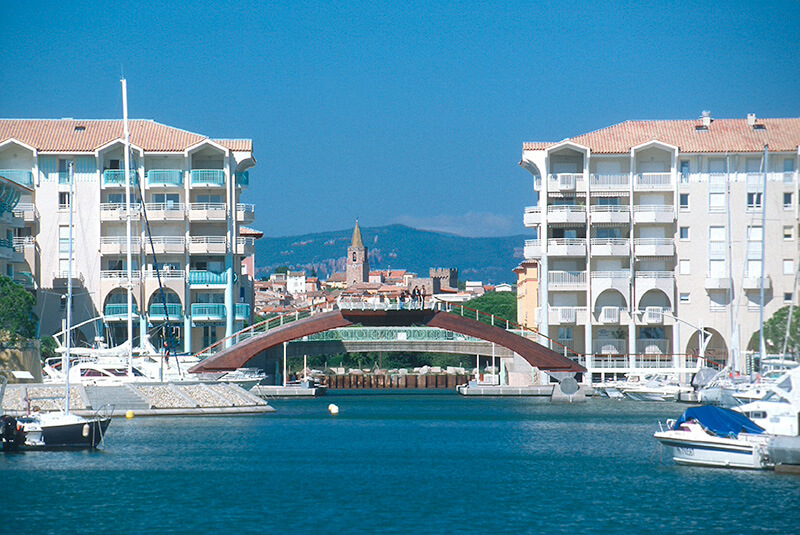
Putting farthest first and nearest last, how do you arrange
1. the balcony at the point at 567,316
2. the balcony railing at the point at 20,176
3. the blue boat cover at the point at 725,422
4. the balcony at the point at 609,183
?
the balcony at the point at 609,183 → the balcony at the point at 567,316 → the balcony railing at the point at 20,176 → the blue boat cover at the point at 725,422

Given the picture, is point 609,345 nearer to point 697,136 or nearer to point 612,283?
point 612,283

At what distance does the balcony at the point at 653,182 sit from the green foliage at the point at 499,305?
224 feet

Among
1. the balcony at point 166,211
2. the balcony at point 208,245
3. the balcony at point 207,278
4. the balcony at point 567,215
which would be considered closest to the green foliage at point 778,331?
the balcony at point 567,215

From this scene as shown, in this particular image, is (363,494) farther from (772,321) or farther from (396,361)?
(396,361)

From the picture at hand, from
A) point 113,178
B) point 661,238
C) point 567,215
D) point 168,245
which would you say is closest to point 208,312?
point 168,245

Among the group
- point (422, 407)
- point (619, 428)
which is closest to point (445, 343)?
point (422, 407)

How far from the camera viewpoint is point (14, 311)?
77812 mm

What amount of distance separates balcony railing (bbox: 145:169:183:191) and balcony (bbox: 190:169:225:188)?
111 cm

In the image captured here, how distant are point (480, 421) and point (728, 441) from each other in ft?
93.8

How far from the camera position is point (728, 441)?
47875mm

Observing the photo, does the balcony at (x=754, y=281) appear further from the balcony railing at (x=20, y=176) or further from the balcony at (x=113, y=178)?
the balcony railing at (x=20, y=176)

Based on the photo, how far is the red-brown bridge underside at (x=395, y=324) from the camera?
9250cm

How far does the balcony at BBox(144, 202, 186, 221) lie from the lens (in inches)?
4166

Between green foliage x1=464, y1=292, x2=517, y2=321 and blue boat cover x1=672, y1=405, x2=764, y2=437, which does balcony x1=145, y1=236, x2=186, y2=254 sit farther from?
green foliage x1=464, y1=292, x2=517, y2=321
